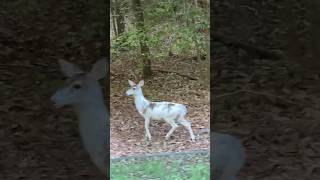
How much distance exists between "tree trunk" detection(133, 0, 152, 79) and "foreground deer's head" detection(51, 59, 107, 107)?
0.23 m

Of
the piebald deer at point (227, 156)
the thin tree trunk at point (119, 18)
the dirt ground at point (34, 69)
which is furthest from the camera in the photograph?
the thin tree trunk at point (119, 18)

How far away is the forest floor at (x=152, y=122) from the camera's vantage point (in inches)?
53.2

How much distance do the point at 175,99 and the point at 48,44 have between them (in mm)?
401

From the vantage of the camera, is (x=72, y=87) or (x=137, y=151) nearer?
(x=72, y=87)

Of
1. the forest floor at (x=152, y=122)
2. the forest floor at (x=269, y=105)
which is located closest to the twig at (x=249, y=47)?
the forest floor at (x=269, y=105)

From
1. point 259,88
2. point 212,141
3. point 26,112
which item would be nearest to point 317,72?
point 259,88

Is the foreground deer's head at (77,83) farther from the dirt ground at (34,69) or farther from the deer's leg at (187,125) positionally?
the deer's leg at (187,125)

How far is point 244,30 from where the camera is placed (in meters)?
1.32

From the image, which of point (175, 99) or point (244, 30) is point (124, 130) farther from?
point (244, 30)

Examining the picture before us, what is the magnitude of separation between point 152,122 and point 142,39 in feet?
0.84

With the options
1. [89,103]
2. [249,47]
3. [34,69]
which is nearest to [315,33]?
[249,47]

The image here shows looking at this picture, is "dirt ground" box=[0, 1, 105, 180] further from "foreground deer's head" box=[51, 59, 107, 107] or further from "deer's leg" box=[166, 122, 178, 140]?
"deer's leg" box=[166, 122, 178, 140]

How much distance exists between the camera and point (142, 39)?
1472 millimetres

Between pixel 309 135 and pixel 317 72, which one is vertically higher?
pixel 317 72
